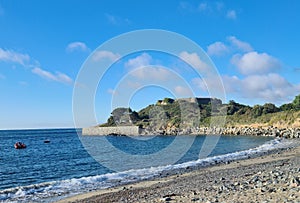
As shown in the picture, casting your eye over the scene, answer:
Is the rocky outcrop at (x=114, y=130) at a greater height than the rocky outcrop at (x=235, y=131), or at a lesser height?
greater

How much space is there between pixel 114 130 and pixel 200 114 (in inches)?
1582

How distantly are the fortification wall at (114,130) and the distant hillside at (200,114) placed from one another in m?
4.50

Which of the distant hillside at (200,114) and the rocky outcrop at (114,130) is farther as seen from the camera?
the rocky outcrop at (114,130)

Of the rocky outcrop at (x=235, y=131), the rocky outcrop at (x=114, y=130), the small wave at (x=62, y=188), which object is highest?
the rocky outcrop at (x=114, y=130)

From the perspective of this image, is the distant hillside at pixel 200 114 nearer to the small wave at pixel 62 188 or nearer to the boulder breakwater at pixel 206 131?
the boulder breakwater at pixel 206 131

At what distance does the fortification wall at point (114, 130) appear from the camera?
13555 cm

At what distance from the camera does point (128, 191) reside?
56.5 feet

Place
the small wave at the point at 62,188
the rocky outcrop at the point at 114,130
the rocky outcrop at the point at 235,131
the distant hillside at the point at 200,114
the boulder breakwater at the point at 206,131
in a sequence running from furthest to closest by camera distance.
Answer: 1. the rocky outcrop at the point at 114,130
2. the distant hillside at the point at 200,114
3. the boulder breakwater at the point at 206,131
4. the rocky outcrop at the point at 235,131
5. the small wave at the point at 62,188

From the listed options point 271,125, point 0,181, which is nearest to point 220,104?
point 271,125

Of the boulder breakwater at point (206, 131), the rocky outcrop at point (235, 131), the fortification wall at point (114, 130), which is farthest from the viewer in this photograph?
the fortification wall at point (114, 130)

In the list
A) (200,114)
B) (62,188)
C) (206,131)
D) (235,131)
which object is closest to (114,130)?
(200,114)

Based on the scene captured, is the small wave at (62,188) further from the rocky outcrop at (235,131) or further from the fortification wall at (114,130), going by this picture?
the fortification wall at (114,130)

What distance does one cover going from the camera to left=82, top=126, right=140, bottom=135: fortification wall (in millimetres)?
135550

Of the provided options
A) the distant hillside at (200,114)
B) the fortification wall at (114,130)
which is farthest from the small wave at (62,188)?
the fortification wall at (114,130)
